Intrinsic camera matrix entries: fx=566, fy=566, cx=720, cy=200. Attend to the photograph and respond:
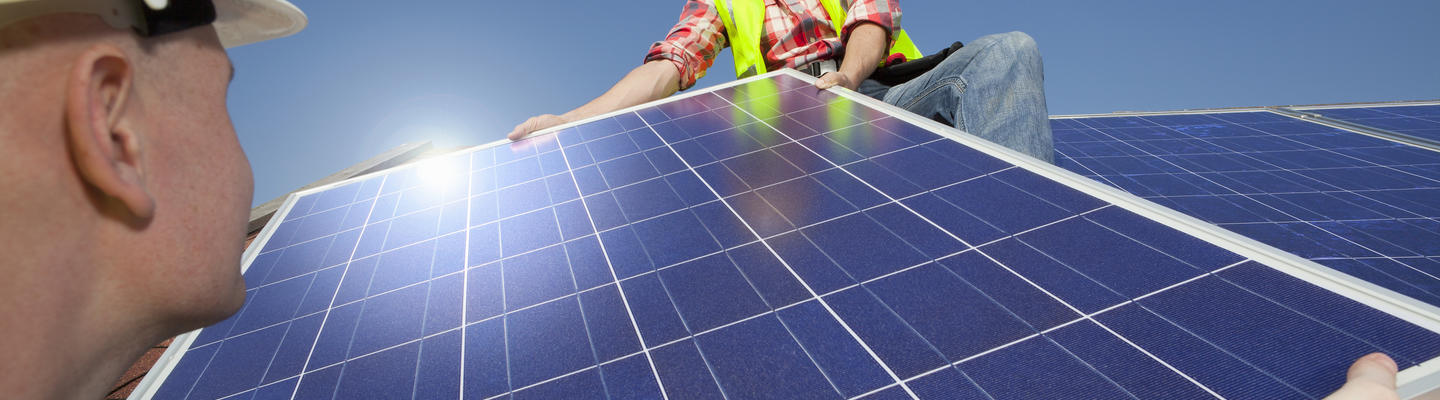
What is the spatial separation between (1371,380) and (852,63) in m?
3.51

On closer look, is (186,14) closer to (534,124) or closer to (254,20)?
(254,20)

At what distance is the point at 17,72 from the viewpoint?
2.43 feet

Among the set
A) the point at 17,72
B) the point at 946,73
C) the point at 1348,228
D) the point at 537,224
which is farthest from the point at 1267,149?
the point at 17,72

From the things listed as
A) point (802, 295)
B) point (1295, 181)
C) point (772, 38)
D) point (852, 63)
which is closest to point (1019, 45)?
point (852, 63)

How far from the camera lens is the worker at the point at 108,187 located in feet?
2.44

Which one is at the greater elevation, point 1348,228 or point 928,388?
point 928,388

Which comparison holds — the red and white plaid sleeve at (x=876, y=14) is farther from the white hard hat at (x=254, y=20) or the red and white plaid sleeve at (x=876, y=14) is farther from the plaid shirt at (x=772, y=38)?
the white hard hat at (x=254, y=20)

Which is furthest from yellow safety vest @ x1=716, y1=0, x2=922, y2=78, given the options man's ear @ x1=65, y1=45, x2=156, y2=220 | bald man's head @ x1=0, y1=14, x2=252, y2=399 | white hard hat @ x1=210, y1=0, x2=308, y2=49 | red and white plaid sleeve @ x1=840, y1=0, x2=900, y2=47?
man's ear @ x1=65, y1=45, x2=156, y2=220

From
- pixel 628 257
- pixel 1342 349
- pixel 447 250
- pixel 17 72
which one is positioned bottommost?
pixel 447 250

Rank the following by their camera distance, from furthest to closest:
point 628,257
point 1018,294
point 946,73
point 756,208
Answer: point 946,73 → point 756,208 → point 628,257 → point 1018,294

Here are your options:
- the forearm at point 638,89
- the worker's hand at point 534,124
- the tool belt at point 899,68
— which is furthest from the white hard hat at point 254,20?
the tool belt at point 899,68

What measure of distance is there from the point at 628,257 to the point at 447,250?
83 centimetres

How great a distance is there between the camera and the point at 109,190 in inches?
31.5

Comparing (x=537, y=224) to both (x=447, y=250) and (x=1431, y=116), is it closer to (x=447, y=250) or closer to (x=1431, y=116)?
(x=447, y=250)
